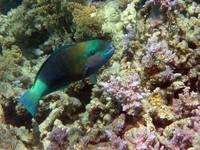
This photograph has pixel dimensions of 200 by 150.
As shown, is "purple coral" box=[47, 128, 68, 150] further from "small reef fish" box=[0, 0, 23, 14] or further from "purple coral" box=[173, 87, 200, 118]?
"small reef fish" box=[0, 0, 23, 14]

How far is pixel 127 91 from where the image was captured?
134 inches

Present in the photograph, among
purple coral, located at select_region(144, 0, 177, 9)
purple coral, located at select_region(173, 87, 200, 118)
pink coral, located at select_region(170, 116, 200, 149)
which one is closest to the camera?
pink coral, located at select_region(170, 116, 200, 149)

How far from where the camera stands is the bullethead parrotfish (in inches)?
87.5

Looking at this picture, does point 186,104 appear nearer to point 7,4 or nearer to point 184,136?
point 184,136

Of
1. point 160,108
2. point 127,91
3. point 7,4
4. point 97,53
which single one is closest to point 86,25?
point 127,91

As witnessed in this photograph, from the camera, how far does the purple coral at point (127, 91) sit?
3365mm

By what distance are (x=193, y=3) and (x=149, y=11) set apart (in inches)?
22.1

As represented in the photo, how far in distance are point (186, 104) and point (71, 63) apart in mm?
1443

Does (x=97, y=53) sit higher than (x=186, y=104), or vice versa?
(x=97, y=53)

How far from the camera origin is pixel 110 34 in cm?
470

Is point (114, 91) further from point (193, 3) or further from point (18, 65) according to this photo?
point (18, 65)

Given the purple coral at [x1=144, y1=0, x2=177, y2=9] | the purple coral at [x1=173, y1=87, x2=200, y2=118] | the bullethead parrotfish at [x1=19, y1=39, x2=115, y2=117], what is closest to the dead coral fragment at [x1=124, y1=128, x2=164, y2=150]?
the purple coral at [x1=173, y1=87, x2=200, y2=118]

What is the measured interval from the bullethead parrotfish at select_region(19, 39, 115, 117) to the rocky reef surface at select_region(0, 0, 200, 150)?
3.42 ft

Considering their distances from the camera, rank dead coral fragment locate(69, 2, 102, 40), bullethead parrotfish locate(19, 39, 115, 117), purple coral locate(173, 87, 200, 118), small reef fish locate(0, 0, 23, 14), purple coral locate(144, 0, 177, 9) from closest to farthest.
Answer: bullethead parrotfish locate(19, 39, 115, 117), purple coral locate(173, 87, 200, 118), purple coral locate(144, 0, 177, 9), dead coral fragment locate(69, 2, 102, 40), small reef fish locate(0, 0, 23, 14)
